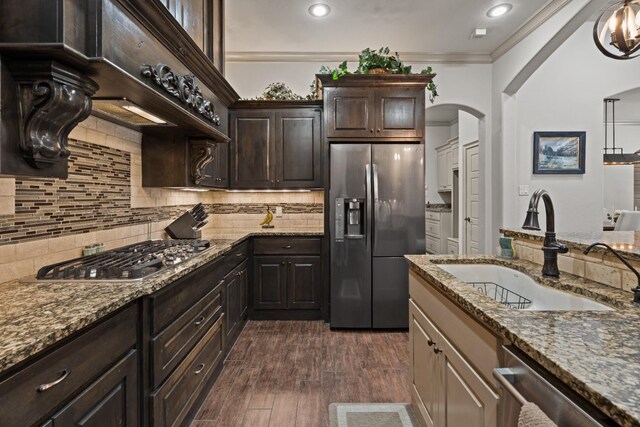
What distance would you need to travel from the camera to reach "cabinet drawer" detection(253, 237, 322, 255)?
3.76 m

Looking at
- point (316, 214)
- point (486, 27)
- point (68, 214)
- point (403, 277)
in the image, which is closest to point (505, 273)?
point (403, 277)

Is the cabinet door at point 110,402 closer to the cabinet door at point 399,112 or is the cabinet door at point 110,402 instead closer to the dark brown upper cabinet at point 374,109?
the dark brown upper cabinet at point 374,109

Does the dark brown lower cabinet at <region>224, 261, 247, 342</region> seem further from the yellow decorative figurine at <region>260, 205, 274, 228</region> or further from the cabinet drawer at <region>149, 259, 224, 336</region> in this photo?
the yellow decorative figurine at <region>260, 205, 274, 228</region>

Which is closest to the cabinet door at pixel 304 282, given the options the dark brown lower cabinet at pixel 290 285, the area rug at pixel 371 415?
the dark brown lower cabinet at pixel 290 285

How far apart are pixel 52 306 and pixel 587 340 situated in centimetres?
164

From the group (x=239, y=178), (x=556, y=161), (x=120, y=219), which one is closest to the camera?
(x=120, y=219)

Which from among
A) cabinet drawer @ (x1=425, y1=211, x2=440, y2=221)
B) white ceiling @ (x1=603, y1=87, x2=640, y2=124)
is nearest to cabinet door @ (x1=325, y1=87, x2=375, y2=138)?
cabinet drawer @ (x1=425, y1=211, x2=440, y2=221)

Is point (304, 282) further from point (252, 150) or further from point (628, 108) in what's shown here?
point (628, 108)

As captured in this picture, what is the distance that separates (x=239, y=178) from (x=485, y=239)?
10.3 feet

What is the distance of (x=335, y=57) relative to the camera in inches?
167

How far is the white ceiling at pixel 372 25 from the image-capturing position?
325cm

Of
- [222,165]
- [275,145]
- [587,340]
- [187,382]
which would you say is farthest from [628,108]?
[187,382]

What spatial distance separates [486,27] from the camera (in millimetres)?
→ 3668

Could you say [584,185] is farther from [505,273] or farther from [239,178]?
[239,178]
